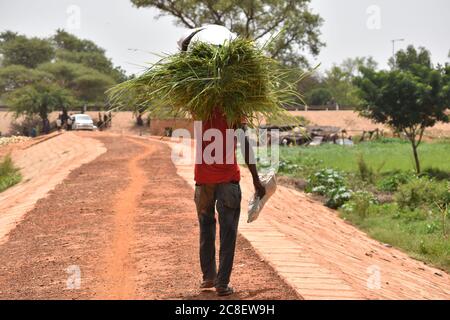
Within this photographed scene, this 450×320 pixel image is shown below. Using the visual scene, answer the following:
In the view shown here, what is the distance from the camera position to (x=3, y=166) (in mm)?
22547

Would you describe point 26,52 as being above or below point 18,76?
above

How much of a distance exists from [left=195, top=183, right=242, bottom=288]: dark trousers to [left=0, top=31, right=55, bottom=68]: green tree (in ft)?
222

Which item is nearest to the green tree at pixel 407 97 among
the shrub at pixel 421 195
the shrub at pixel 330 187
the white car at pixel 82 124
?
the shrub at pixel 330 187

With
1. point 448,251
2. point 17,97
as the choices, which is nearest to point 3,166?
point 448,251

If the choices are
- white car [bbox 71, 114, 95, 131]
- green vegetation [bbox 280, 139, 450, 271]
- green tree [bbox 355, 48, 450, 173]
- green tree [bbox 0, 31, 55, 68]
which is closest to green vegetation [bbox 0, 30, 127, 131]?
green tree [bbox 0, 31, 55, 68]

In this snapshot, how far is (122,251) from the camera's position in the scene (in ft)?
23.1

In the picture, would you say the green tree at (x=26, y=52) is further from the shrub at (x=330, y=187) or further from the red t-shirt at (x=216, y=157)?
the red t-shirt at (x=216, y=157)

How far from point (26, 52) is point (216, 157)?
6832 centimetres

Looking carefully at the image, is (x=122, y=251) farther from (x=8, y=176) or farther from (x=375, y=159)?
(x=375, y=159)

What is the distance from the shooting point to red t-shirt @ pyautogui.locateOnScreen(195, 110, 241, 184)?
5391 mm

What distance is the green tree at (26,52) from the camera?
69.7 m

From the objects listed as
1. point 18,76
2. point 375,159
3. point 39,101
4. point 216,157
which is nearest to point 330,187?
point 375,159

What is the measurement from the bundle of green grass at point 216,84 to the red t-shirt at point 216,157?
0.35ft
